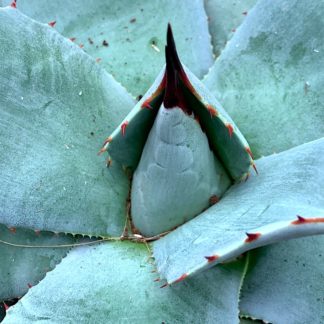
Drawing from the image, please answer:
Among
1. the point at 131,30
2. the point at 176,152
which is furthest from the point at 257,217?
the point at 131,30

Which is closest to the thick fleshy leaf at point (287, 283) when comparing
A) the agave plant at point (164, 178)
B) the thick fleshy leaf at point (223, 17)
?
the agave plant at point (164, 178)

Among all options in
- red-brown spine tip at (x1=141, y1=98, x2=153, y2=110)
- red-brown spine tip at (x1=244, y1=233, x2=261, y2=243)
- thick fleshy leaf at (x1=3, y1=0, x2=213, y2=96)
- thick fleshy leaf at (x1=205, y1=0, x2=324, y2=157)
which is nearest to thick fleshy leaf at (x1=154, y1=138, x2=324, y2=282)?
red-brown spine tip at (x1=244, y1=233, x2=261, y2=243)

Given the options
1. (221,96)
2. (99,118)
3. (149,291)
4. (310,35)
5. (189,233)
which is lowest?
(149,291)

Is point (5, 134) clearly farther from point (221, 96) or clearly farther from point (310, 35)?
point (310, 35)

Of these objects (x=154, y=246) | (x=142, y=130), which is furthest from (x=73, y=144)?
(x=154, y=246)

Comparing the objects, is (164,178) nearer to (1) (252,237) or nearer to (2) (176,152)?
(2) (176,152)

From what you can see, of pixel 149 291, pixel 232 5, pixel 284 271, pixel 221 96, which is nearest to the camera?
pixel 149 291
